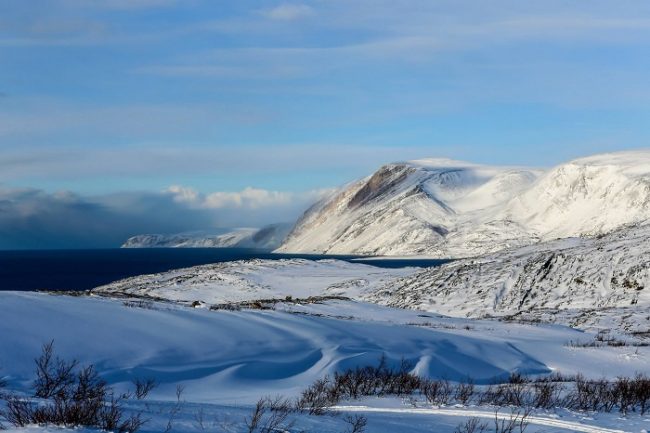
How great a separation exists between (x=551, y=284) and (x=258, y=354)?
39.9 metres

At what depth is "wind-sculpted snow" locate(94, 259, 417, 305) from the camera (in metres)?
74.1

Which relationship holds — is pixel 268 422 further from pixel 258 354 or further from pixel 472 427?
pixel 258 354

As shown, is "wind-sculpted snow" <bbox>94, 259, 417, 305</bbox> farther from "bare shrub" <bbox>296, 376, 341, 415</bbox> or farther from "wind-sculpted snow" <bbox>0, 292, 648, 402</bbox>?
"bare shrub" <bbox>296, 376, 341, 415</bbox>

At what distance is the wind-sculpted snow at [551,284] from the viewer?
48.1 meters

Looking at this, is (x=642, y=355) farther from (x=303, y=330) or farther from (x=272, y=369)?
(x=272, y=369)

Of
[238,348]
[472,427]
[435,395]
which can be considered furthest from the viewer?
[238,348]

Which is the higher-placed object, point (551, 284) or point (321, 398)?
point (321, 398)

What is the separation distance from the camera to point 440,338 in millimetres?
24609

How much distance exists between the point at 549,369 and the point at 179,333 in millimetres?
11149

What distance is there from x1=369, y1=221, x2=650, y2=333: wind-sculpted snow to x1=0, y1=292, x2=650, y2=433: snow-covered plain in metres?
18.5

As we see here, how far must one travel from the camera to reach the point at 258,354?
744 inches

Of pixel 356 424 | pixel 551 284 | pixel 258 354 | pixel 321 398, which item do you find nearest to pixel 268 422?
pixel 356 424

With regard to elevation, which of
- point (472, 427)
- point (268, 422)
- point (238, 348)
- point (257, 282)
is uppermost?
point (268, 422)

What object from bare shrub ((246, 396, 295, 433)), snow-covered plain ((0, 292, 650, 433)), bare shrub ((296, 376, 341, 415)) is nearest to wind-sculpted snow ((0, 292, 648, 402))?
snow-covered plain ((0, 292, 650, 433))
